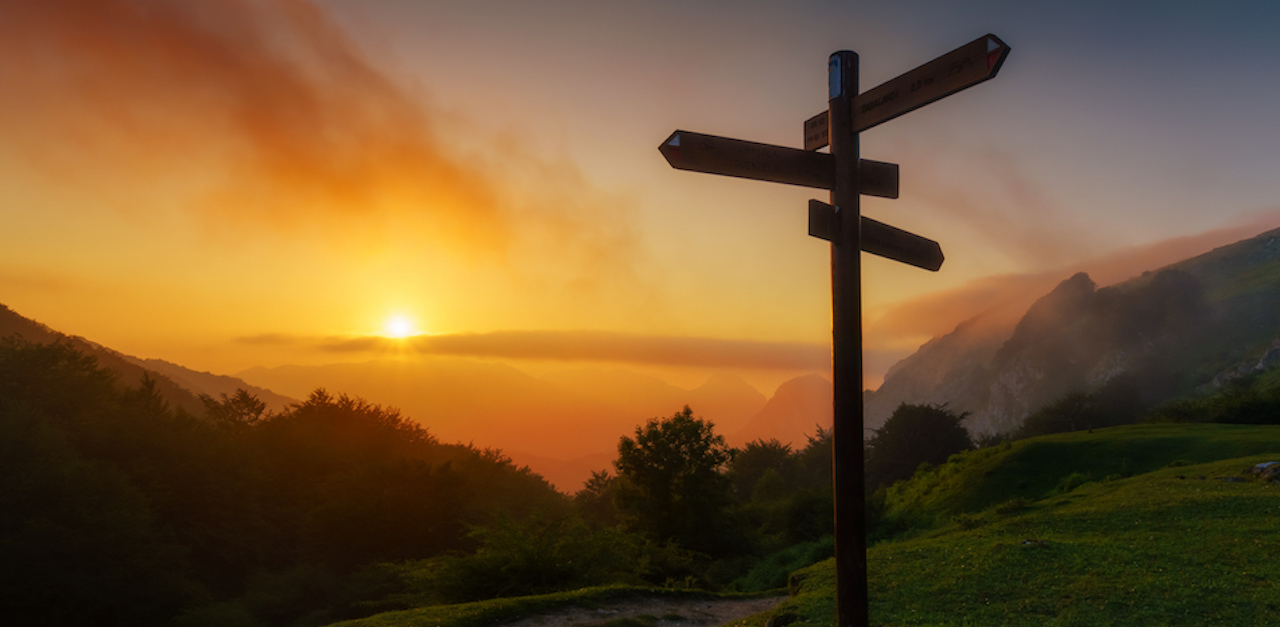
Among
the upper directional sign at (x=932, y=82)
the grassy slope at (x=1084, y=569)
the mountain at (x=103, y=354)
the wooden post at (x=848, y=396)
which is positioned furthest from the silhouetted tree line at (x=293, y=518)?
the mountain at (x=103, y=354)

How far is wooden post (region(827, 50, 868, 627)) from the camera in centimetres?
607

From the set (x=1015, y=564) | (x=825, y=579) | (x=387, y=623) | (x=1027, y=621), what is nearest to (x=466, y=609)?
(x=387, y=623)

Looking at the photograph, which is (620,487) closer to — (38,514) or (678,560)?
(678,560)

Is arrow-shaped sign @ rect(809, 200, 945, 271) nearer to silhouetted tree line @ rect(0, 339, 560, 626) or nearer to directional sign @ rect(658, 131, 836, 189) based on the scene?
directional sign @ rect(658, 131, 836, 189)

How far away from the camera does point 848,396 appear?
6070 millimetres

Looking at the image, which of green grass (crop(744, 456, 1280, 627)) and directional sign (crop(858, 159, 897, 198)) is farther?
green grass (crop(744, 456, 1280, 627))

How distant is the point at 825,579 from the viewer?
54.0 ft

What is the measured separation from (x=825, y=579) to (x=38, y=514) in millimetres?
26032

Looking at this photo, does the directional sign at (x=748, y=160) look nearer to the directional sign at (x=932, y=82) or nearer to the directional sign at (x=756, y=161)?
the directional sign at (x=756, y=161)

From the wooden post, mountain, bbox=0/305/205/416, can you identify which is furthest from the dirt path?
mountain, bbox=0/305/205/416

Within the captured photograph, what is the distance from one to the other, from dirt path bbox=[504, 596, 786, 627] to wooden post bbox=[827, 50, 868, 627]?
947 centimetres

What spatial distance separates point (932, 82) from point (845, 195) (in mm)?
1242

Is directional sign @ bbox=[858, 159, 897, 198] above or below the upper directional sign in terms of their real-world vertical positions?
below

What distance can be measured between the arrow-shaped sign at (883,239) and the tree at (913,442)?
185ft
